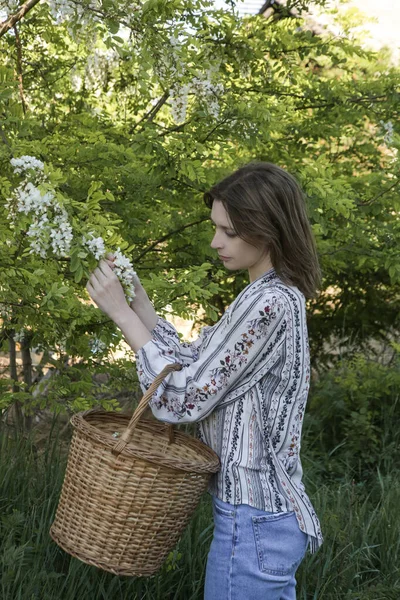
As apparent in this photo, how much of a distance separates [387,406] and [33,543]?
9.80 ft

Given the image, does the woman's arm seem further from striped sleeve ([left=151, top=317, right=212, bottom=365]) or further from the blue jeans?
the blue jeans

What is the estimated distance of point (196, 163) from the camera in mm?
3354

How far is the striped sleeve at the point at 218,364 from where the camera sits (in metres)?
1.81

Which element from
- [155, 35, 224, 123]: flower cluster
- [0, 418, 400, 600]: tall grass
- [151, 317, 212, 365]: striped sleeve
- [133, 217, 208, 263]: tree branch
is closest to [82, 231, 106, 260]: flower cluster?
[151, 317, 212, 365]: striped sleeve

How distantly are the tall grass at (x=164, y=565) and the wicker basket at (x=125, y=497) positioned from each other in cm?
52

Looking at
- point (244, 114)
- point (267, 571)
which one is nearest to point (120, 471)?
point (267, 571)

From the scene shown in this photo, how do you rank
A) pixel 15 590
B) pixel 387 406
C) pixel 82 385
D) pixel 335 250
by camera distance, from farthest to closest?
1. pixel 387 406
2. pixel 335 250
3. pixel 82 385
4. pixel 15 590

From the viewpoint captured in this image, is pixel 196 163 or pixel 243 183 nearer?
pixel 243 183

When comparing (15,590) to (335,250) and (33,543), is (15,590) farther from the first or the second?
(335,250)

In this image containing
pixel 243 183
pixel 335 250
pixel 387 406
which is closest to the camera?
pixel 243 183

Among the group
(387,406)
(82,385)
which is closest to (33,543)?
(82,385)

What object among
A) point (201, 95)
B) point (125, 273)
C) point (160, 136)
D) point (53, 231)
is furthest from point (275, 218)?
point (160, 136)

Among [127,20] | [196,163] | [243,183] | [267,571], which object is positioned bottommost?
[267,571]

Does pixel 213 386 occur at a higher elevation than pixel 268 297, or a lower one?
lower
